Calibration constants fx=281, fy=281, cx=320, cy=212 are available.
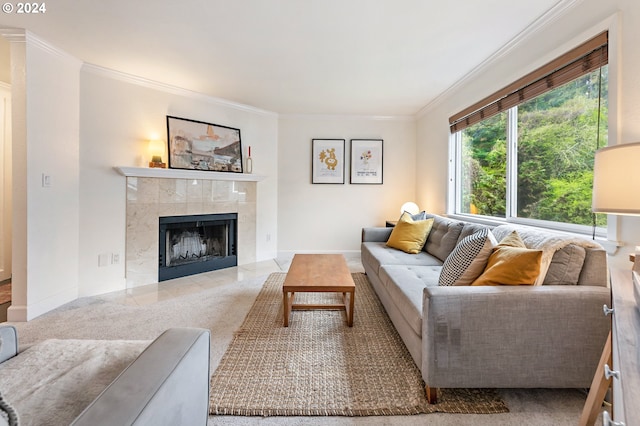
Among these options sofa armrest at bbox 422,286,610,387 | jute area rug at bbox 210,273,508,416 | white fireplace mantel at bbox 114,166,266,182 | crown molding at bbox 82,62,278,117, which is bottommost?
jute area rug at bbox 210,273,508,416

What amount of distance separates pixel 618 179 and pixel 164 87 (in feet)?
13.9

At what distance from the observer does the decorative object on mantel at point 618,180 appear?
3.77 feet

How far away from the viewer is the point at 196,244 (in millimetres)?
3988

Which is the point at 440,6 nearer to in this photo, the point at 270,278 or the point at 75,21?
the point at 75,21

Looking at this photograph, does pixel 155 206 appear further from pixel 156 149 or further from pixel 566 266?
pixel 566 266

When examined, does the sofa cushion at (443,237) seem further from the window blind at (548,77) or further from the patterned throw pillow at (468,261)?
the window blind at (548,77)

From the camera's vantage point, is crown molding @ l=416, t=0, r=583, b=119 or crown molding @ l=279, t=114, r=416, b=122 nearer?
crown molding @ l=416, t=0, r=583, b=119

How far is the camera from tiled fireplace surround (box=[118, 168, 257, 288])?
327 centimetres

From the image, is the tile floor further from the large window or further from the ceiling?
the ceiling

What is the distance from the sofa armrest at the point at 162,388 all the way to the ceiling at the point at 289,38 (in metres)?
2.22

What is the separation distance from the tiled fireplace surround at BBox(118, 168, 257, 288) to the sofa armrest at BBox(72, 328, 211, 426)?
290 centimetres

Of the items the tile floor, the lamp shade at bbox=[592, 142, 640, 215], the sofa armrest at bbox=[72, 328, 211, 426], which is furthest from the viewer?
the tile floor

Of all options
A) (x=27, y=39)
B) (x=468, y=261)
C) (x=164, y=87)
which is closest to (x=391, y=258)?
(x=468, y=261)


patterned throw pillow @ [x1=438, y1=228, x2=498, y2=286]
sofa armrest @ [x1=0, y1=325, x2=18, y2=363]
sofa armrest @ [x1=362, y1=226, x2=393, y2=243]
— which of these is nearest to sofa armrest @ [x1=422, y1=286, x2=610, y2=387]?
patterned throw pillow @ [x1=438, y1=228, x2=498, y2=286]
